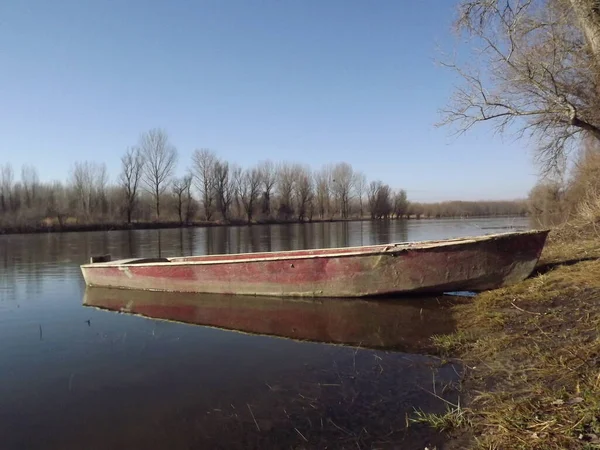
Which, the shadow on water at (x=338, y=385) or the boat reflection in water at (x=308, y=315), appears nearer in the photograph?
the shadow on water at (x=338, y=385)

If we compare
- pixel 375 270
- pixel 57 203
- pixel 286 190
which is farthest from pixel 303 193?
pixel 375 270

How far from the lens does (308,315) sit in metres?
7.69

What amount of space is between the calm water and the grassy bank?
0.34 m

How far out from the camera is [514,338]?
4918mm

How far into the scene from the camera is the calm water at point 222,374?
3.61m

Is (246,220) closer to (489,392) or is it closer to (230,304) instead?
(230,304)

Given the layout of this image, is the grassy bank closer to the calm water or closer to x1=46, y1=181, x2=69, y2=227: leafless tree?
the calm water

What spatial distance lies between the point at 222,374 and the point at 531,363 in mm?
3356

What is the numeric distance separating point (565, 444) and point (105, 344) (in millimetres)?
5992

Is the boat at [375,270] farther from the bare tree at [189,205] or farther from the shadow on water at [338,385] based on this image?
the bare tree at [189,205]

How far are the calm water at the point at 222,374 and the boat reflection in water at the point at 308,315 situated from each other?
35 millimetres

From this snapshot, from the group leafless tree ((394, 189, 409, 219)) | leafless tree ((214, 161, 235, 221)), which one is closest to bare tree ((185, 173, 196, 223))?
leafless tree ((214, 161, 235, 221))

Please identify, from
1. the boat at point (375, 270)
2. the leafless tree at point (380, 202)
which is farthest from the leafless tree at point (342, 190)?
the boat at point (375, 270)

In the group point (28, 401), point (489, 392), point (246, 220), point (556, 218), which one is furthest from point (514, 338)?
point (246, 220)
